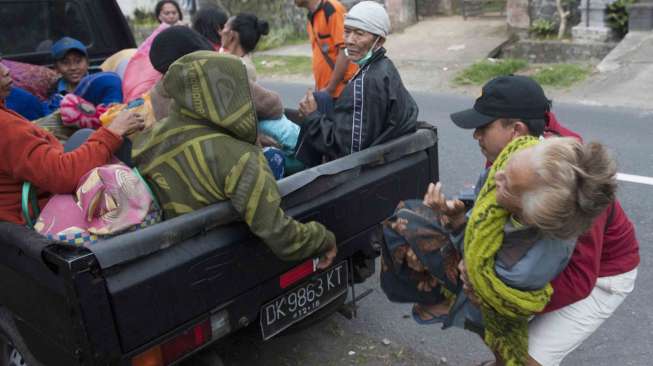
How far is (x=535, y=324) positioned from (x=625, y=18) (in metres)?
10.2

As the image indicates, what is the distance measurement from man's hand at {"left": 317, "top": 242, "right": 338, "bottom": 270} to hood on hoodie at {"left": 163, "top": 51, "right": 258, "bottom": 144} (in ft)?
2.09

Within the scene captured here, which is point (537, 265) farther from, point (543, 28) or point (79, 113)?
point (543, 28)

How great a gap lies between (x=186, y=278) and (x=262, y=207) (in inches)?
15.0

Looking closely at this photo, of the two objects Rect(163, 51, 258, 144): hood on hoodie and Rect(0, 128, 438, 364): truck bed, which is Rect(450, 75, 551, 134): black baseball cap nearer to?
Rect(0, 128, 438, 364): truck bed

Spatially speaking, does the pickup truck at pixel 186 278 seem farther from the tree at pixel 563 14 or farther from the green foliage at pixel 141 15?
the green foliage at pixel 141 15

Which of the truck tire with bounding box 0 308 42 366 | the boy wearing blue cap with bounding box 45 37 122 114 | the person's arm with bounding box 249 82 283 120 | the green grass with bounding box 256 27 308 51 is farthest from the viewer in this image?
the green grass with bounding box 256 27 308 51

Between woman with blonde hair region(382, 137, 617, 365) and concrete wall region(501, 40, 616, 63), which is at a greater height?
woman with blonde hair region(382, 137, 617, 365)

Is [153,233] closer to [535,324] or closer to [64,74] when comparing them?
[535,324]

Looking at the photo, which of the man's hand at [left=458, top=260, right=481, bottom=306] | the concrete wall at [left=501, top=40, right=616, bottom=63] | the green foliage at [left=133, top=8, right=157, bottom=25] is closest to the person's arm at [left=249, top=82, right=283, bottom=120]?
the man's hand at [left=458, top=260, right=481, bottom=306]

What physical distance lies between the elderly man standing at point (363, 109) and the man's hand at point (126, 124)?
83cm

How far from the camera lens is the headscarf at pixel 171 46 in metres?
3.31

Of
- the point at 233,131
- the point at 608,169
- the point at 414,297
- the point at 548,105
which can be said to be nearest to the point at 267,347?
the point at 414,297

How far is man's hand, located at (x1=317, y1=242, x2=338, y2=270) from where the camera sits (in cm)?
284

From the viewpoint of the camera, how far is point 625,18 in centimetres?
1114
